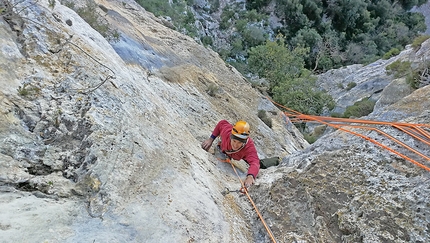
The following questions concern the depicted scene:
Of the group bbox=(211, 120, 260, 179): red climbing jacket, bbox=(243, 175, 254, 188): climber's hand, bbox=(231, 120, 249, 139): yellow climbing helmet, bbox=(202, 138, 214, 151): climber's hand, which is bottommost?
bbox=(243, 175, 254, 188): climber's hand

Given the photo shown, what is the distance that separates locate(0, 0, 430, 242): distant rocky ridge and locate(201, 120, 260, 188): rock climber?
28 centimetres

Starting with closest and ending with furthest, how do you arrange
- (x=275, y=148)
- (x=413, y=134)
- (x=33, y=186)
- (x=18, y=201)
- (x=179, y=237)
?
(x=18, y=201)
(x=33, y=186)
(x=179, y=237)
(x=413, y=134)
(x=275, y=148)

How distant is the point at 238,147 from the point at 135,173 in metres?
2.46

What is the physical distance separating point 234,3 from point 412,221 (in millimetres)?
49366

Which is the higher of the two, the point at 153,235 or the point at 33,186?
the point at 33,186

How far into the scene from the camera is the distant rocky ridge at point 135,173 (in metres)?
3.25

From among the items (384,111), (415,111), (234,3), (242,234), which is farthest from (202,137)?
(234,3)

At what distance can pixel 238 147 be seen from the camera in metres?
5.96

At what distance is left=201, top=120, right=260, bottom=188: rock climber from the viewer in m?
5.69

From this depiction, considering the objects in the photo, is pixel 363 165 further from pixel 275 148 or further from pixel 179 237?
pixel 275 148

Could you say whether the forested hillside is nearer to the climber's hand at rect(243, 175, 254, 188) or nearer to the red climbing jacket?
the red climbing jacket

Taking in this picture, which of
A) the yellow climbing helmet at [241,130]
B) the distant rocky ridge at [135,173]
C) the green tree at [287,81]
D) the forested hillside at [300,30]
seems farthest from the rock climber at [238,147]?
the forested hillside at [300,30]

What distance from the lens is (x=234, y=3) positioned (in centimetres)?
4928

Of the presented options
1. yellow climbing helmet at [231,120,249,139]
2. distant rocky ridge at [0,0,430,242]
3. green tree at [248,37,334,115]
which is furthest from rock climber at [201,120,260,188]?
green tree at [248,37,334,115]
